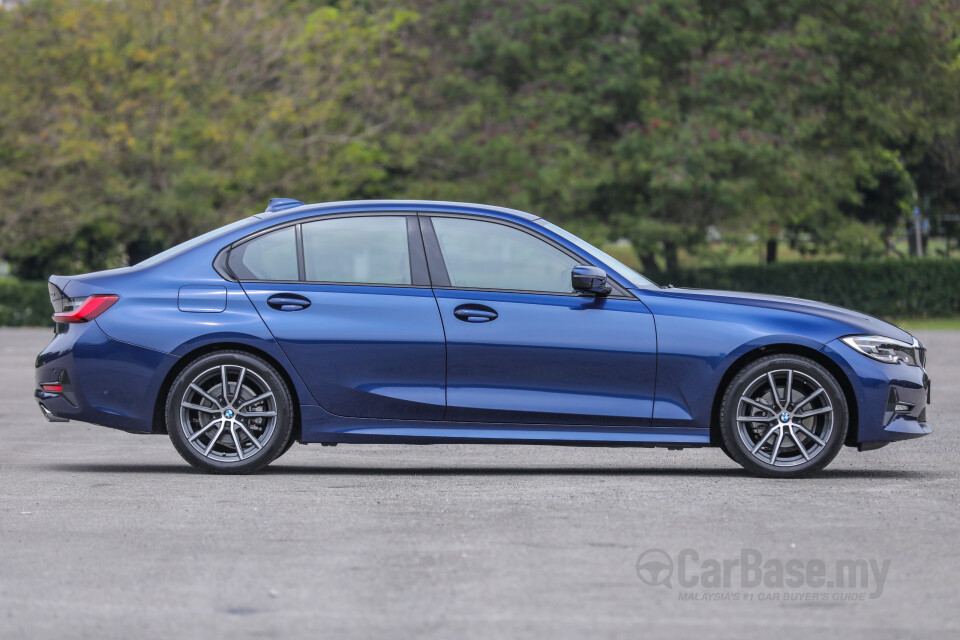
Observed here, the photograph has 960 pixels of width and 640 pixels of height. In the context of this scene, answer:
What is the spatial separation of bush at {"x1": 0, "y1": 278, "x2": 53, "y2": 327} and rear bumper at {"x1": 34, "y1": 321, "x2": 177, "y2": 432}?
1102 inches

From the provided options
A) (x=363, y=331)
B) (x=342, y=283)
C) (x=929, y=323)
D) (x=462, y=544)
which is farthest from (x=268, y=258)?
(x=929, y=323)

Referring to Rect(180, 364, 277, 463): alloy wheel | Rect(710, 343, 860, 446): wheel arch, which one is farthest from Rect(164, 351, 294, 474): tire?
Rect(710, 343, 860, 446): wheel arch

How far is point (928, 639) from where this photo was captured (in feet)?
16.9

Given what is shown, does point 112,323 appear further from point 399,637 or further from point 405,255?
point 399,637

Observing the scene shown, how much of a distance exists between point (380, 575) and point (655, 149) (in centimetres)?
2999

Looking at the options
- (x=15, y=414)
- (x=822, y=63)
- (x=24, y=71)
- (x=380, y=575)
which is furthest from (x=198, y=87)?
(x=380, y=575)

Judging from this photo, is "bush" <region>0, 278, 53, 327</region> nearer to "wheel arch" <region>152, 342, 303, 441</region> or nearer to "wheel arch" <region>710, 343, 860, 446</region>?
"wheel arch" <region>152, 342, 303, 441</region>

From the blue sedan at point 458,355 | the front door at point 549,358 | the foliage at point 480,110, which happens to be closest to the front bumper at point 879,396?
the blue sedan at point 458,355

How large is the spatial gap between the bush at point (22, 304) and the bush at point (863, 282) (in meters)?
15.0

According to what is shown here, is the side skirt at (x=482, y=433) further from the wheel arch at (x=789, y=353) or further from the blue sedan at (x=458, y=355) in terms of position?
the wheel arch at (x=789, y=353)

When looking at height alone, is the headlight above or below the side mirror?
below

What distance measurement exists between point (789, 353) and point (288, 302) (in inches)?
118

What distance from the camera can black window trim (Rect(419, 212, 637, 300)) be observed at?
9.07 m

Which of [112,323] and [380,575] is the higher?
[112,323]
